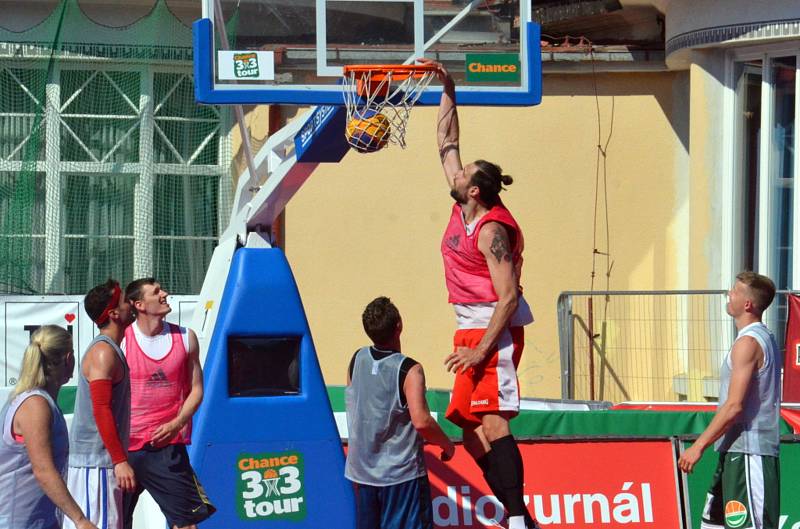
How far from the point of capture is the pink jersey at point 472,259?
6844 millimetres

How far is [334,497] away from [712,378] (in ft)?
20.9

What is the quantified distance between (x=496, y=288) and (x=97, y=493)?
2.62 metres

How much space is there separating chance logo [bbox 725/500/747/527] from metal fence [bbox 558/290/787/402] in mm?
5865

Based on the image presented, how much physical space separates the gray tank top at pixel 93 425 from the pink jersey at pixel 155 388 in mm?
402

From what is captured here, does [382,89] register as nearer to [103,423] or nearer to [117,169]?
[103,423]

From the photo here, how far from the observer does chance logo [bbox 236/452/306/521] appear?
26.6 ft

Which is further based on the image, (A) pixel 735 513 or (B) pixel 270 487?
(B) pixel 270 487

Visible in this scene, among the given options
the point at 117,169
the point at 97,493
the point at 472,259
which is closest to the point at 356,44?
the point at 472,259

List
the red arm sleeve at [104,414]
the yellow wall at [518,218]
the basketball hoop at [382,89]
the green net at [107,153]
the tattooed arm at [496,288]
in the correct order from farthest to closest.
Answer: the yellow wall at [518,218]
the green net at [107,153]
the basketball hoop at [382,89]
the red arm sleeve at [104,414]
the tattooed arm at [496,288]

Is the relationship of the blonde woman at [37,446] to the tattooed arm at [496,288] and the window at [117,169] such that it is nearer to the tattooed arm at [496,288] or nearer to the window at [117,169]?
the tattooed arm at [496,288]

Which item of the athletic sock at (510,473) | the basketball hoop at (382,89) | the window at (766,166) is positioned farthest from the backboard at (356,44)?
the window at (766,166)

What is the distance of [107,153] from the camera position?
14.7 meters

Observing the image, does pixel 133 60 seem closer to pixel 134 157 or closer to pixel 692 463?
pixel 134 157

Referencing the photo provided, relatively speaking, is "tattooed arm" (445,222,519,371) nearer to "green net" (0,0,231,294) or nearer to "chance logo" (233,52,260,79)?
"chance logo" (233,52,260,79)
